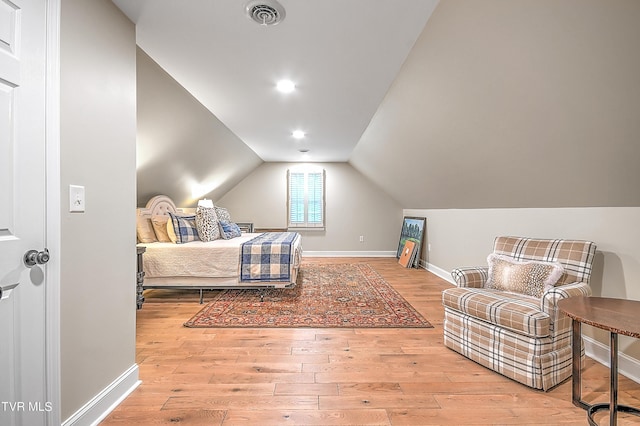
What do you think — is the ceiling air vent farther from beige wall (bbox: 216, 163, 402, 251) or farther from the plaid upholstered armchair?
beige wall (bbox: 216, 163, 402, 251)

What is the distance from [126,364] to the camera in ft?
5.78

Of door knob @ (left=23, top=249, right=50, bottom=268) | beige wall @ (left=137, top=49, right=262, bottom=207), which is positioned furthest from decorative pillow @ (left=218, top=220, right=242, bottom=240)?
door knob @ (left=23, top=249, right=50, bottom=268)

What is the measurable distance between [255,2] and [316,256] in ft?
18.2

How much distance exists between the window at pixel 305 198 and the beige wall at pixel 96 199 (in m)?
4.90

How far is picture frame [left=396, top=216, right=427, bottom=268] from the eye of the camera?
216 inches

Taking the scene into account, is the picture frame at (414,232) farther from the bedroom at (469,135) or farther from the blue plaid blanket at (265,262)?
the blue plaid blanket at (265,262)

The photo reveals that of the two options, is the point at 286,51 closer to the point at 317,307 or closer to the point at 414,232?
the point at 317,307

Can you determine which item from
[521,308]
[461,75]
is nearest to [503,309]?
[521,308]

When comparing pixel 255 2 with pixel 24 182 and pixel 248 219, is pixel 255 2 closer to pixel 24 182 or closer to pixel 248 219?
pixel 24 182

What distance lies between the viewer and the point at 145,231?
3742 millimetres

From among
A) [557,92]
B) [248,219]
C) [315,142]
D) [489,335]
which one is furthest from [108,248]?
[248,219]

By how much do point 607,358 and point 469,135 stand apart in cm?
192

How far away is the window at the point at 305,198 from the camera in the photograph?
263 inches

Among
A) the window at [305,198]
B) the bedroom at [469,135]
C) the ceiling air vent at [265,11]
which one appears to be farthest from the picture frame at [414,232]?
the ceiling air vent at [265,11]
